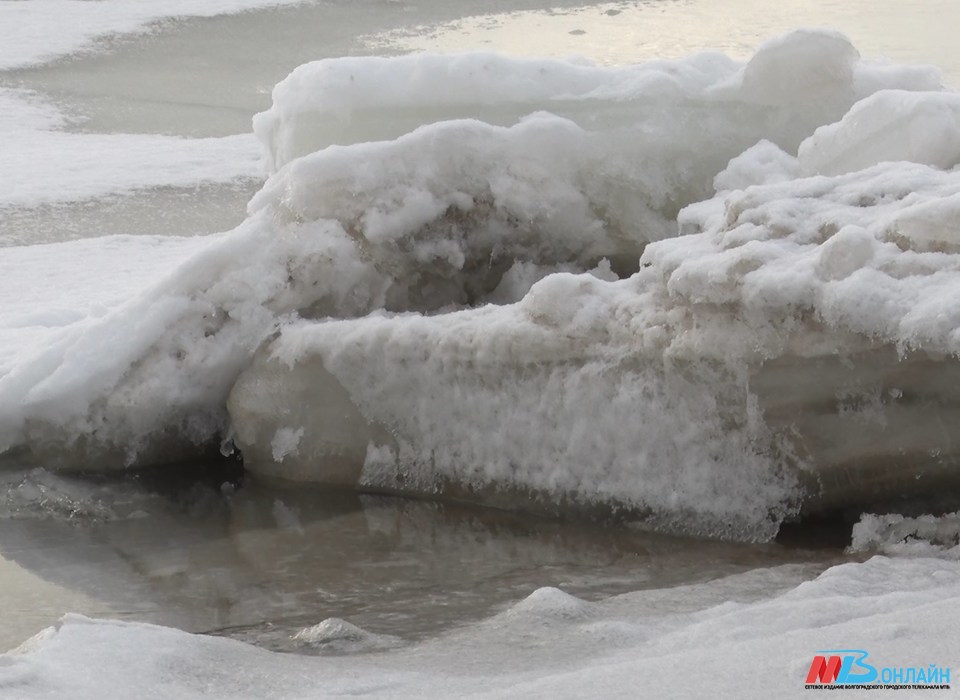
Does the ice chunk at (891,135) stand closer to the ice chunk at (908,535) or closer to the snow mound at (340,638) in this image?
the ice chunk at (908,535)

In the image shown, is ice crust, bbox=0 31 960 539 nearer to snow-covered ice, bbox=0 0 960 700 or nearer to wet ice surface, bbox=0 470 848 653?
snow-covered ice, bbox=0 0 960 700

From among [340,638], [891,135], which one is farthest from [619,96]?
[340,638]

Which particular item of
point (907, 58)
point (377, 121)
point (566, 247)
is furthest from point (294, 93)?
point (907, 58)

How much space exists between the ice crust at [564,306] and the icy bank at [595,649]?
44 centimetres

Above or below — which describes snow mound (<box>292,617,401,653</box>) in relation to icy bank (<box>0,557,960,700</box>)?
below

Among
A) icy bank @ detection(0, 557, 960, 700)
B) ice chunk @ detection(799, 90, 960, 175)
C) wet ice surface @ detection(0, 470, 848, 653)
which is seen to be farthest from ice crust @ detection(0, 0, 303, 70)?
icy bank @ detection(0, 557, 960, 700)

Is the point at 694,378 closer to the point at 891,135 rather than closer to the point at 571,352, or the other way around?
the point at 571,352

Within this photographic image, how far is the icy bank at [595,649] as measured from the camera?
6.19ft

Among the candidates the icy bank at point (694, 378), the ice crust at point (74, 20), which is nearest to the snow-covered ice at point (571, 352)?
the icy bank at point (694, 378)

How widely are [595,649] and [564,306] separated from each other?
112cm

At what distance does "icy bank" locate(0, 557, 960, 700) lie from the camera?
189cm

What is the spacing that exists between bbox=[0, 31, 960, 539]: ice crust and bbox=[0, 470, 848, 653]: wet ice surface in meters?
0.12

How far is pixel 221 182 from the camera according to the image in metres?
7.16

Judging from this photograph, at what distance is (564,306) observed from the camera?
3139 mm
